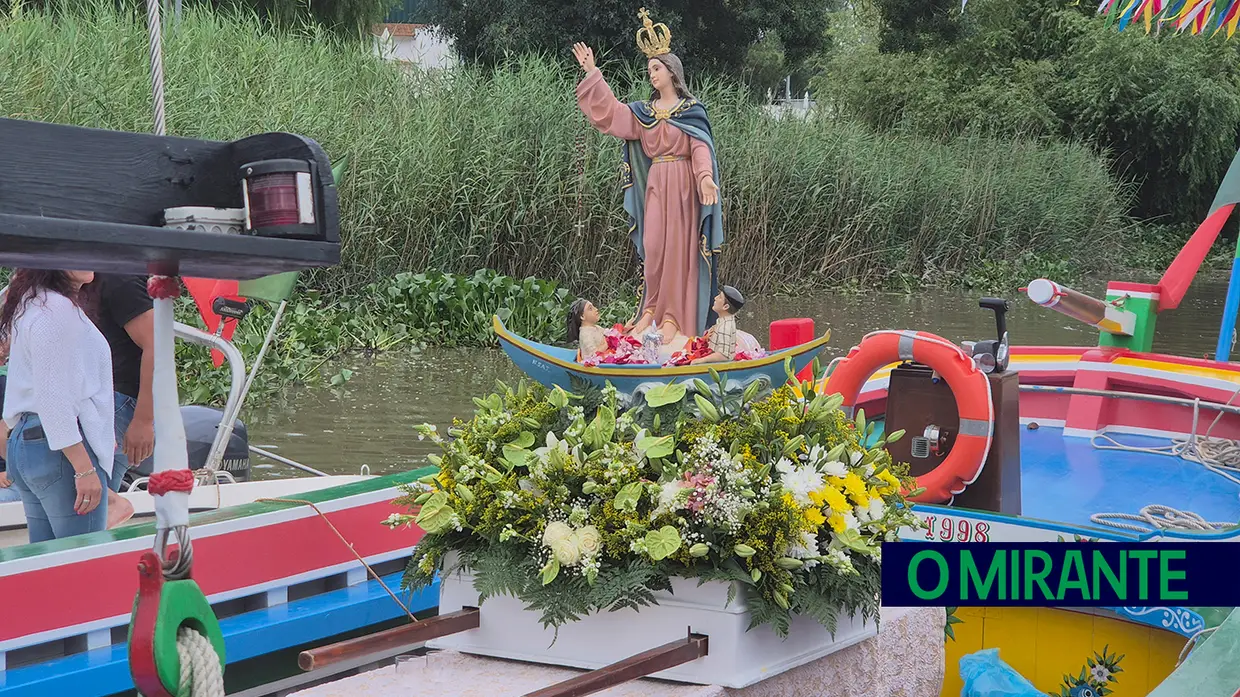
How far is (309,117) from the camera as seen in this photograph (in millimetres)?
12586

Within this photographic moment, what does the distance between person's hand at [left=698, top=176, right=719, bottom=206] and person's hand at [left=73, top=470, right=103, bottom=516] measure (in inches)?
162

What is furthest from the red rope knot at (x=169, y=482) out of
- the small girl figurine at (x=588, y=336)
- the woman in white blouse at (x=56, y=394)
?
the small girl figurine at (x=588, y=336)

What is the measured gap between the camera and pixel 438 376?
36.3ft

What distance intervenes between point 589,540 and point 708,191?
4458 mm

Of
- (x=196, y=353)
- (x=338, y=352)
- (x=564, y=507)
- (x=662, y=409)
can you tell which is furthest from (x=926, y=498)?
(x=338, y=352)

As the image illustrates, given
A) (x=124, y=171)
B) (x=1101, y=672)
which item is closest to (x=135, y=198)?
(x=124, y=171)

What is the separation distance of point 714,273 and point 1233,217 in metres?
27.2

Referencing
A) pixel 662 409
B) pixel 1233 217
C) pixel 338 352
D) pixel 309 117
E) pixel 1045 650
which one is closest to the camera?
pixel 662 409

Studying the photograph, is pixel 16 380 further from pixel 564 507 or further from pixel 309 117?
pixel 309 117

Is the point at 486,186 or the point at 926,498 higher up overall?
the point at 486,186

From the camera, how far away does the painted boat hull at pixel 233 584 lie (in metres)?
3.60

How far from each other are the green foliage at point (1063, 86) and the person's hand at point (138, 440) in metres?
24.3

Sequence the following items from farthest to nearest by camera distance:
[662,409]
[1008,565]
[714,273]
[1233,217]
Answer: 1. [1233,217]
2. [714,273]
3. [662,409]
4. [1008,565]

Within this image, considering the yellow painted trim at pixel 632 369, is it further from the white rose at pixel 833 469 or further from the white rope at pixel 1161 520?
the white rose at pixel 833 469
